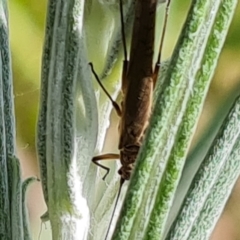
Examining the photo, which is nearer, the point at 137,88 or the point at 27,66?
the point at 137,88

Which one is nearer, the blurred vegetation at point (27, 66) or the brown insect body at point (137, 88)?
the brown insect body at point (137, 88)

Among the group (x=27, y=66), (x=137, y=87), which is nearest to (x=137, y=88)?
(x=137, y=87)

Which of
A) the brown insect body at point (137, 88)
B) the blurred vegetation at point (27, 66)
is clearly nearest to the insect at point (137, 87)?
the brown insect body at point (137, 88)

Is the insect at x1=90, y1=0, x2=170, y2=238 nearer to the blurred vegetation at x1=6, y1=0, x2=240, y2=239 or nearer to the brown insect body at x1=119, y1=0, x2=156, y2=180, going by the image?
the brown insect body at x1=119, y1=0, x2=156, y2=180

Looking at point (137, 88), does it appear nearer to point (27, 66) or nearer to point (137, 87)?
point (137, 87)

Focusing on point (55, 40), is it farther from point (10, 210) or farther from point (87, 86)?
point (10, 210)

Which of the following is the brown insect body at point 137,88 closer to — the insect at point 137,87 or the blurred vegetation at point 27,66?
the insect at point 137,87

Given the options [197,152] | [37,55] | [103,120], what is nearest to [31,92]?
[37,55]
